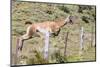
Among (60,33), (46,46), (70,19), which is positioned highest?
(70,19)

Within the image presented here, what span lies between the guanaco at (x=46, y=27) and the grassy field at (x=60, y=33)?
4 cm

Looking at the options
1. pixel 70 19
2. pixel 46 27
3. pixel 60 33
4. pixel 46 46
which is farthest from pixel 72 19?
pixel 46 46

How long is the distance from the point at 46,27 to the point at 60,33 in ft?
0.64

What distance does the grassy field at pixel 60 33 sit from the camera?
232cm

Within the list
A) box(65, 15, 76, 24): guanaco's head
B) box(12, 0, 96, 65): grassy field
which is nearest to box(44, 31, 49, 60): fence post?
Answer: box(12, 0, 96, 65): grassy field

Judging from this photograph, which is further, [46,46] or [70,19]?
[70,19]

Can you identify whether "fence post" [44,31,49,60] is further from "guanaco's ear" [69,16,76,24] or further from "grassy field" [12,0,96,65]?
"guanaco's ear" [69,16,76,24]

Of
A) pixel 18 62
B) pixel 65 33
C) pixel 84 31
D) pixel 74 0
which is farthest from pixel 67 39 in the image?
pixel 18 62

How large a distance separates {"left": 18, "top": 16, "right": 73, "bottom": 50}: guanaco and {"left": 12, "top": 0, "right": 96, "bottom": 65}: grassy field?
4 cm

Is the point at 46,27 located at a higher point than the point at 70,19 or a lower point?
lower

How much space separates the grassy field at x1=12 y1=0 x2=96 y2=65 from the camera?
232 cm

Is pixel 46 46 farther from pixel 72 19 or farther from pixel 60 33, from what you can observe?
pixel 72 19

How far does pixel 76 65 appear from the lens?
257cm

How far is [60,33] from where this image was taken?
2.49 meters
